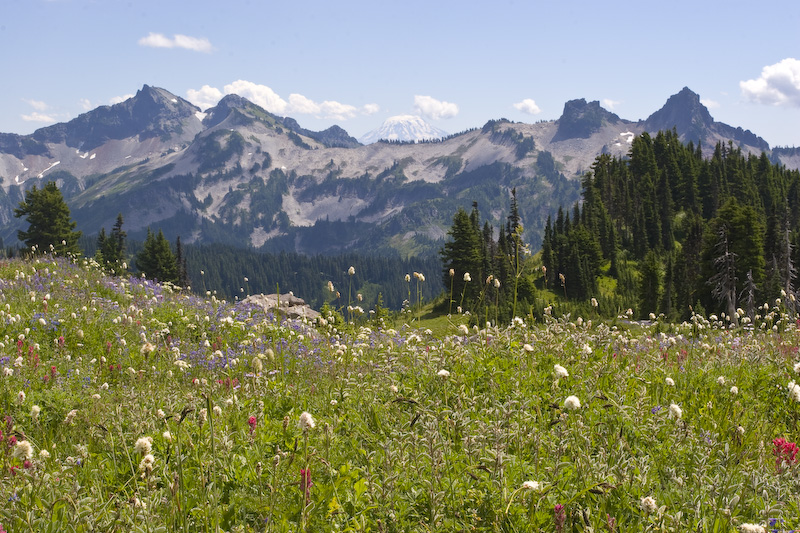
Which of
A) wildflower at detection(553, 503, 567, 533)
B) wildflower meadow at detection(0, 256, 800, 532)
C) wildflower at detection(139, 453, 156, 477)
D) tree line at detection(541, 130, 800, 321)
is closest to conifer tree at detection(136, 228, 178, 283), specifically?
tree line at detection(541, 130, 800, 321)

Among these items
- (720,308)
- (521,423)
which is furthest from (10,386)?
(720,308)

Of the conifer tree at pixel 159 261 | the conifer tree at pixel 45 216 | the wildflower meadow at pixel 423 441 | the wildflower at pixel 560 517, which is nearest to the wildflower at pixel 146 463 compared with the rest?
the wildflower meadow at pixel 423 441

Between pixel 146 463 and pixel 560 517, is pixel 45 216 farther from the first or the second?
pixel 560 517

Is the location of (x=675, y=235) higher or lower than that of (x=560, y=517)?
higher

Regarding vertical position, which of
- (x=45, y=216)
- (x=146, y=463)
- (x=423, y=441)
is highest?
(x=45, y=216)

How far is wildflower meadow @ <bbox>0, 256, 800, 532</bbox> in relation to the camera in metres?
3.33

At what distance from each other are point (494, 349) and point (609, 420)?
2.07 m

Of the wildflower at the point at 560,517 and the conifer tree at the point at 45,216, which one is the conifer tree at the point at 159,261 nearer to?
the conifer tree at the point at 45,216

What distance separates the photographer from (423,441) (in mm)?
3873

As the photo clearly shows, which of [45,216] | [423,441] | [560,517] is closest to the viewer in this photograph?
[560,517]

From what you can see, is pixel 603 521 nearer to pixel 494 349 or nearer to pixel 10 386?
pixel 494 349

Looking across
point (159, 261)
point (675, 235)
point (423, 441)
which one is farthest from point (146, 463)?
point (675, 235)

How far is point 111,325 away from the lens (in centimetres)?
1085

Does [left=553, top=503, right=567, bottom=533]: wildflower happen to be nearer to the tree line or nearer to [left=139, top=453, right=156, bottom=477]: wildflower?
[left=139, top=453, right=156, bottom=477]: wildflower
